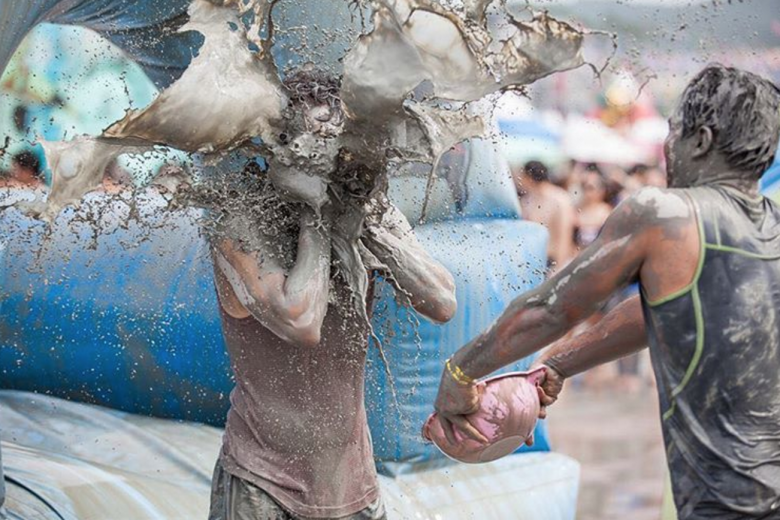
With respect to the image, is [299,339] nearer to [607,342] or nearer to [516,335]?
[516,335]

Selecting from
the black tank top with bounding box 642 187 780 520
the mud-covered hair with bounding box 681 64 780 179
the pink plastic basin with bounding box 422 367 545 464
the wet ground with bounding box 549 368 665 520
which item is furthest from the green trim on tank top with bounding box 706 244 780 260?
the wet ground with bounding box 549 368 665 520

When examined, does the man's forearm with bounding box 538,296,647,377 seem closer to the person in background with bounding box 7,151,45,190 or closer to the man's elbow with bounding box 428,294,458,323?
the man's elbow with bounding box 428,294,458,323

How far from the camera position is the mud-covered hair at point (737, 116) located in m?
2.02

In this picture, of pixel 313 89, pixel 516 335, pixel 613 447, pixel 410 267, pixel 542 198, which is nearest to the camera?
pixel 516 335

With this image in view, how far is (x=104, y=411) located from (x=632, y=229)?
2.24m

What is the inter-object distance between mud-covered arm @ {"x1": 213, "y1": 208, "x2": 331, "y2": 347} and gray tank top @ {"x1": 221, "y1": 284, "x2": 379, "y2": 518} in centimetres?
10

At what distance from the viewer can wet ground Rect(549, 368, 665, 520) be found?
549 centimetres

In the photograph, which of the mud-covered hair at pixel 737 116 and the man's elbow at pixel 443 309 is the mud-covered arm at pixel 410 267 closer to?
the man's elbow at pixel 443 309

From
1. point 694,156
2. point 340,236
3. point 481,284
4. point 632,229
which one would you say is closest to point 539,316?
point 632,229

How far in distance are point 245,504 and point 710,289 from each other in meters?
1.02

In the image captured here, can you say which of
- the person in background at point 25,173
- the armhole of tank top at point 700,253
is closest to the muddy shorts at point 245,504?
the armhole of tank top at point 700,253

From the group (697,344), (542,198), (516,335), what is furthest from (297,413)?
(542,198)

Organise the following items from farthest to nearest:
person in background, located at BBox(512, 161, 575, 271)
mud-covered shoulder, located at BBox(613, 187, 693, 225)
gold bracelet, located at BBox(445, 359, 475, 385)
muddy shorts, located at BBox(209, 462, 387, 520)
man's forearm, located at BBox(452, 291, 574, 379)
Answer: person in background, located at BBox(512, 161, 575, 271) → muddy shorts, located at BBox(209, 462, 387, 520) → gold bracelet, located at BBox(445, 359, 475, 385) → man's forearm, located at BBox(452, 291, 574, 379) → mud-covered shoulder, located at BBox(613, 187, 693, 225)

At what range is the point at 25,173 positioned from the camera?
3.46 m
